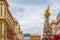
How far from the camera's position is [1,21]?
101000 millimetres

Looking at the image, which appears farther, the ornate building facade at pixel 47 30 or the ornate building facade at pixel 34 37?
the ornate building facade at pixel 34 37

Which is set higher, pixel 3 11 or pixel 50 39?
pixel 3 11

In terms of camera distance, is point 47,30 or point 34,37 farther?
point 34,37

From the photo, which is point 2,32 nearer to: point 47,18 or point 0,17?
point 0,17

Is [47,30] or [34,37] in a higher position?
[47,30]

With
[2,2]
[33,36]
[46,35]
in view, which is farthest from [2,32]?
[33,36]

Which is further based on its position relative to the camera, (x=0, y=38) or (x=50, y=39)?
(x=0, y=38)

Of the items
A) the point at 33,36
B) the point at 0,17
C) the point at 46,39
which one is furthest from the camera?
the point at 33,36

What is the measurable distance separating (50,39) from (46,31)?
260cm

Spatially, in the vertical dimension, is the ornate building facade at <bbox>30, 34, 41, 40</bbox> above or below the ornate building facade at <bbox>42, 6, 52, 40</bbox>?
below

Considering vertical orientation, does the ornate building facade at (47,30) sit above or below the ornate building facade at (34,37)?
above

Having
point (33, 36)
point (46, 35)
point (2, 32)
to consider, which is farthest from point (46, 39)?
point (33, 36)

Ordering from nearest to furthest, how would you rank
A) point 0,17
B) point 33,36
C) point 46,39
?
1. point 46,39
2. point 0,17
3. point 33,36

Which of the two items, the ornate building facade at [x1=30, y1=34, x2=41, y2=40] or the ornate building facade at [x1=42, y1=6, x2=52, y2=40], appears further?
the ornate building facade at [x1=30, y1=34, x2=41, y2=40]
